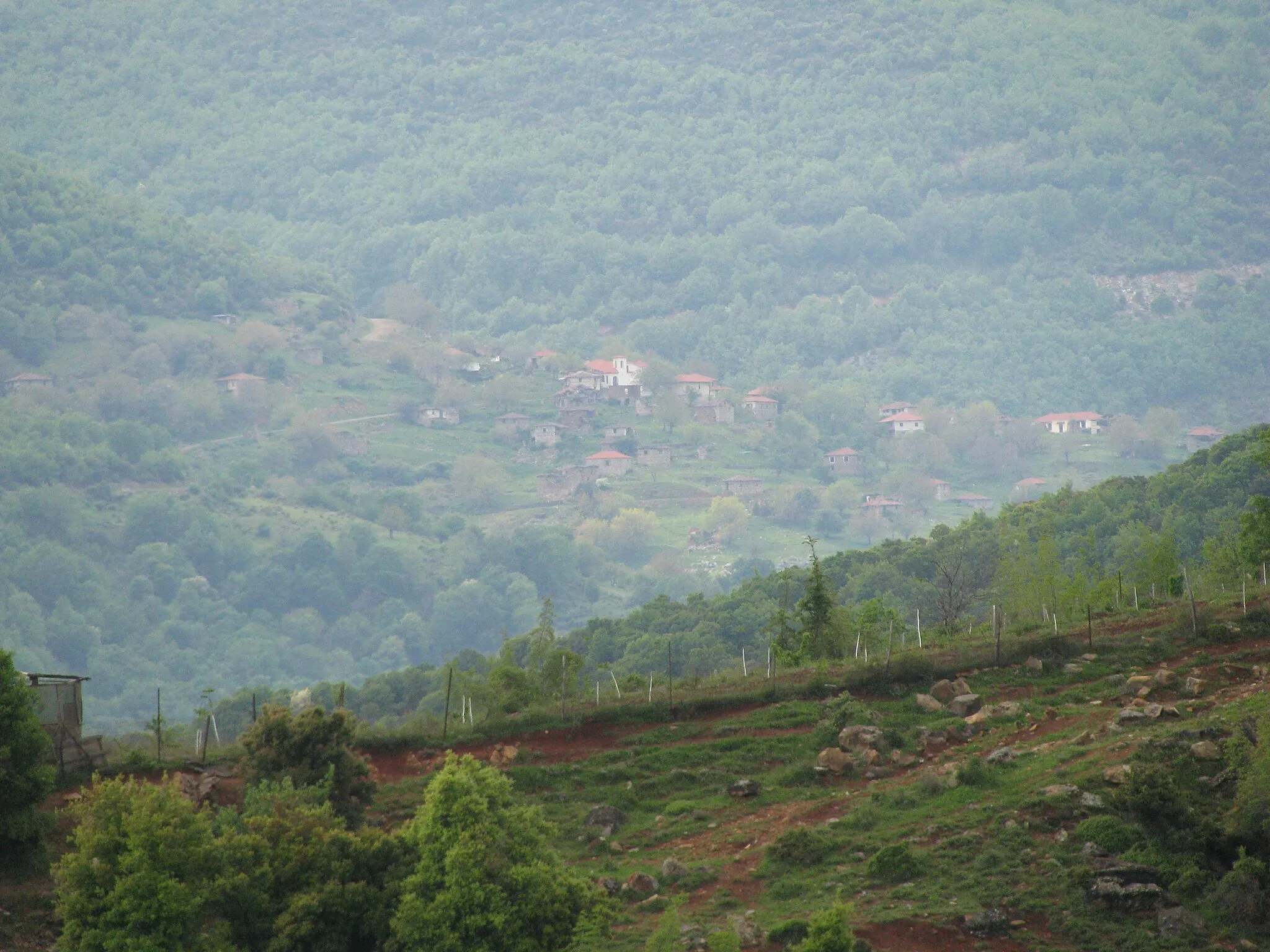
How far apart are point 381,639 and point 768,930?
345 feet

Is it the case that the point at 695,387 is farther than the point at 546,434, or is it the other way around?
the point at 695,387

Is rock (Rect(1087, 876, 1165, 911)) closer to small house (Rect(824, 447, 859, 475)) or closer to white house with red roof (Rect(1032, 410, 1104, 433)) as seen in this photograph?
small house (Rect(824, 447, 859, 475))

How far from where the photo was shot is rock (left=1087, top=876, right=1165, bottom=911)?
16.4 meters

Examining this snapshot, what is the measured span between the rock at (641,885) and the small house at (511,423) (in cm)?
14414

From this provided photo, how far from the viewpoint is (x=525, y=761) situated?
73.5 feet

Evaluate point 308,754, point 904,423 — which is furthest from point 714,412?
point 308,754

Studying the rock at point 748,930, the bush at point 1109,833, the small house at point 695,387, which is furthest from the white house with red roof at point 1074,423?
the rock at point 748,930

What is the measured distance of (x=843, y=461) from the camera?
162125 millimetres

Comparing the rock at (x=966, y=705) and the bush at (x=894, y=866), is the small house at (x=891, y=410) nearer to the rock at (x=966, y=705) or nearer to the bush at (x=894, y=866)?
the rock at (x=966, y=705)

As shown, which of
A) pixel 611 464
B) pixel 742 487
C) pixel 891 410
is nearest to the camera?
pixel 742 487

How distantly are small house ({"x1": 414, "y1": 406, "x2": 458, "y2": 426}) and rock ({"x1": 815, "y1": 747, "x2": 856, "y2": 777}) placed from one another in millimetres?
142953

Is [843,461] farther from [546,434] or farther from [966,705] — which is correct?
[966,705]

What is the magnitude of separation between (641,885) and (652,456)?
137241 mm

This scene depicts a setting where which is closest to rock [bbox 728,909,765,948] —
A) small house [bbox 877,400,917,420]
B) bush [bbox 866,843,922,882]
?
bush [bbox 866,843,922,882]
